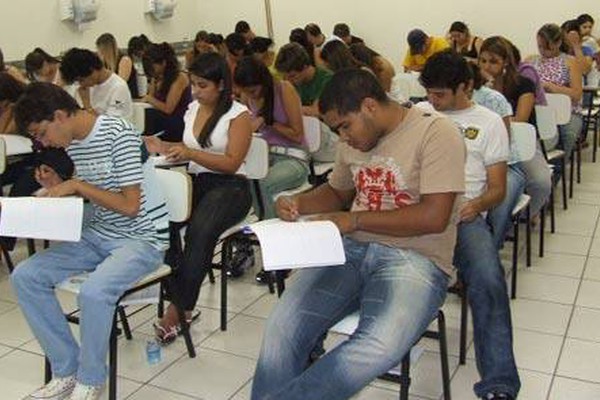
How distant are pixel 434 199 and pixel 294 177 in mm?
1541

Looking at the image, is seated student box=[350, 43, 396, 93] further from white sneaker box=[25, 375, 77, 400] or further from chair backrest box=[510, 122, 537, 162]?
white sneaker box=[25, 375, 77, 400]

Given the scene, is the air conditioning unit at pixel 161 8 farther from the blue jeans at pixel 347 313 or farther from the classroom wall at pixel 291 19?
the blue jeans at pixel 347 313

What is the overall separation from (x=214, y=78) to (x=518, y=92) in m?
1.66

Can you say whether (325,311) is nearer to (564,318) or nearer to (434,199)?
(434,199)

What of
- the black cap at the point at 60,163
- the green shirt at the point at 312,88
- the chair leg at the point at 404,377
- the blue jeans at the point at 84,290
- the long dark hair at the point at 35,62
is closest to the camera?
the chair leg at the point at 404,377

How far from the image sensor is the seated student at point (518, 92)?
3268 millimetres

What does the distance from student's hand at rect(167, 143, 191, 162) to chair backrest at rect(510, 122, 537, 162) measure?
1.46m

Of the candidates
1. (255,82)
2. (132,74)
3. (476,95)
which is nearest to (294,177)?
(255,82)

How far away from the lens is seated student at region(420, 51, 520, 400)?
6.65ft

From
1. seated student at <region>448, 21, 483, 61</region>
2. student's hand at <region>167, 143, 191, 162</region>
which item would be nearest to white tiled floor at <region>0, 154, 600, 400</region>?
student's hand at <region>167, 143, 191, 162</region>

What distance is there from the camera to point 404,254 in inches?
73.6

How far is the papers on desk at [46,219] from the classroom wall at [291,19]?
4.28 meters

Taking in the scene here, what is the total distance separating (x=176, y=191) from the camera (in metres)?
2.43

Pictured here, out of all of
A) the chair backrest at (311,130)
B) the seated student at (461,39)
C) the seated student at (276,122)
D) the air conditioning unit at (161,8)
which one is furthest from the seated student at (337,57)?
the air conditioning unit at (161,8)
